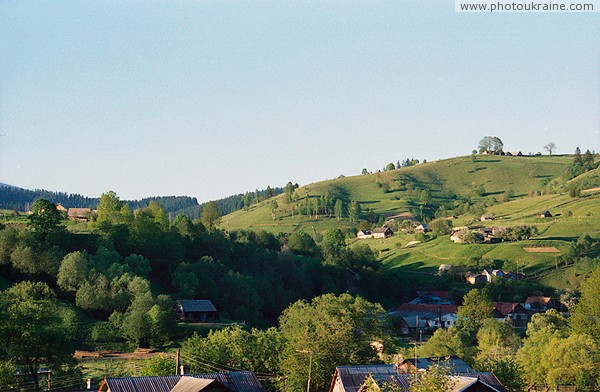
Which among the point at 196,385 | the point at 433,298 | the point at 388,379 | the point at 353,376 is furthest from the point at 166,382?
the point at 433,298

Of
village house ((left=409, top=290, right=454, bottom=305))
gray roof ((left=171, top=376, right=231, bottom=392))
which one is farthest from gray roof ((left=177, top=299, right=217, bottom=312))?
gray roof ((left=171, top=376, right=231, bottom=392))

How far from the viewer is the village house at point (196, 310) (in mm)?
108250

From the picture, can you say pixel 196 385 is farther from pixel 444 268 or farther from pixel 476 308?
pixel 444 268

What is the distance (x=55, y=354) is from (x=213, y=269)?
199ft

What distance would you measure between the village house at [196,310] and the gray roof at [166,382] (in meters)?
58.5

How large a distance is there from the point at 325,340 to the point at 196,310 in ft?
152

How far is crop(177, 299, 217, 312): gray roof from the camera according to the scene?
10906cm

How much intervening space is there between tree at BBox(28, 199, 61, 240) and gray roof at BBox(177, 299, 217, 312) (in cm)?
2001

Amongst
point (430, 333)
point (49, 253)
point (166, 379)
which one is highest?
point (49, 253)

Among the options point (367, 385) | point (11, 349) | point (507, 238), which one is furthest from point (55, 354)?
point (507, 238)

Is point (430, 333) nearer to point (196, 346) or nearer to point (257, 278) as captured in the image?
point (257, 278)

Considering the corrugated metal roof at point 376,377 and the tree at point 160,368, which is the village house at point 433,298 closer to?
the tree at point 160,368

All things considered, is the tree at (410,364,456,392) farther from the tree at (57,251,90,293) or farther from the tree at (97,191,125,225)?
the tree at (97,191,125,225)

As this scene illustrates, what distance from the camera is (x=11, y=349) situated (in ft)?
201
